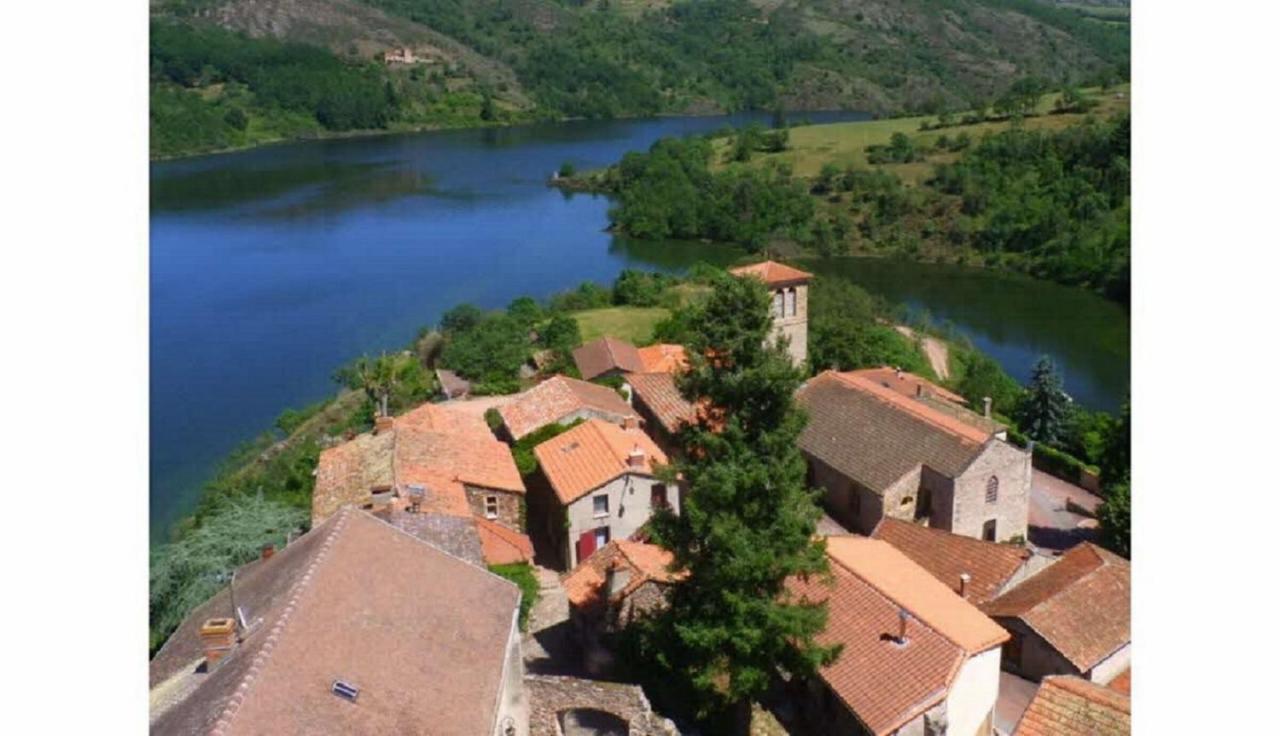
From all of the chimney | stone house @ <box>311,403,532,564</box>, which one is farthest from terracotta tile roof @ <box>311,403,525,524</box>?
the chimney

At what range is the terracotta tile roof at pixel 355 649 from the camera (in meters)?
11.6

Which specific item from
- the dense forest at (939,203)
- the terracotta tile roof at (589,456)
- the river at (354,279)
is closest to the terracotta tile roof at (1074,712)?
the terracotta tile roof at (589,456)

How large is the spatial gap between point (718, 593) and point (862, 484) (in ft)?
35.1

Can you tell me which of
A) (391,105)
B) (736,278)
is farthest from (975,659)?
(391,105)

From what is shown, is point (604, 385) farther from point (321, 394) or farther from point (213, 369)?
point (213, 369)

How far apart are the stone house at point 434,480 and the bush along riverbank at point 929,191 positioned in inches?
2315

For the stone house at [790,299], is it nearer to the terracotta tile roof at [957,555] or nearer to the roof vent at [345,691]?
the terracotta tile roof at [957,555]

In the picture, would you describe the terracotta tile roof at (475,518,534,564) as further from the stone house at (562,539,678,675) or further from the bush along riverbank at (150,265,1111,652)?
the bush along riverbank at (150,265,1111,652)

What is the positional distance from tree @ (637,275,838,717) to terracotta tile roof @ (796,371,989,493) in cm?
905


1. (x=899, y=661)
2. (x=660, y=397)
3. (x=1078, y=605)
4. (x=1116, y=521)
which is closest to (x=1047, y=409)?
(x=1116, y=521)

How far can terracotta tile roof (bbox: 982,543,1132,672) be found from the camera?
20625 millimetres

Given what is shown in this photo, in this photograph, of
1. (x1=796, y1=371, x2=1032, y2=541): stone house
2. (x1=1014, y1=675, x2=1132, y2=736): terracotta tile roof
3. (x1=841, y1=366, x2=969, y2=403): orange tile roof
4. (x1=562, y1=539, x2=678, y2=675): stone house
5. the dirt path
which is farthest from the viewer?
the dirt path

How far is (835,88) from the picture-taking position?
18600 centimetres

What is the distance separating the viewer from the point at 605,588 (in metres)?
20.3
